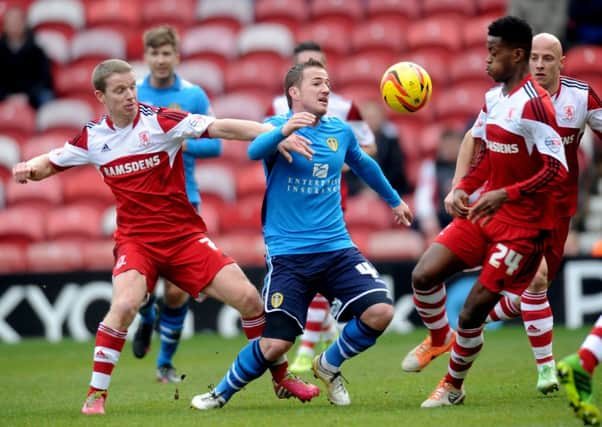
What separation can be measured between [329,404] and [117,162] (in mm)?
2177

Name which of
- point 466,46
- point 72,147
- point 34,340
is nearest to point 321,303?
point 72,147

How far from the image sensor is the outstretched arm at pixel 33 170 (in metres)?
8.00

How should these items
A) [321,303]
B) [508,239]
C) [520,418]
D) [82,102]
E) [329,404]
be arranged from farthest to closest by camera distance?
[82,102], [321,303], [329,404], [508,239], [520,418]

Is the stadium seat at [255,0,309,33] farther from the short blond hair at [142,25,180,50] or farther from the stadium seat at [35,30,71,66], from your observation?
the short blond hair at [142,25,180,50]

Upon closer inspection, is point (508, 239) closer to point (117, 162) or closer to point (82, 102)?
point (117, 162)

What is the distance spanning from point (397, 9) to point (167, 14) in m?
3.41

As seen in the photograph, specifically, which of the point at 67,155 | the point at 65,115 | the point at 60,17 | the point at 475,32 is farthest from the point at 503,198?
the point at 60,17

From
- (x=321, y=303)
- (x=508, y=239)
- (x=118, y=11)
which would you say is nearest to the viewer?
(x=508, y=239)

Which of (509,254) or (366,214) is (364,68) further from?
(509,254)

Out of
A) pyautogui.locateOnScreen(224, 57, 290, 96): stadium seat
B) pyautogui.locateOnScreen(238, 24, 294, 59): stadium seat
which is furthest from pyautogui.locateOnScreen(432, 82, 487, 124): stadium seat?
pyautogui.locateOnScreen(238, 24, 294, 59): stadium seat

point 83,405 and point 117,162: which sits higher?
point 117,162

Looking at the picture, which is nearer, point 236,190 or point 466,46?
point 236,190

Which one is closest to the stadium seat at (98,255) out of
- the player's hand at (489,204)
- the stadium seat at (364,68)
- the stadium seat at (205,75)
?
the stadium seat at (205,75)

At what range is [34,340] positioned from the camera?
1390 cm
